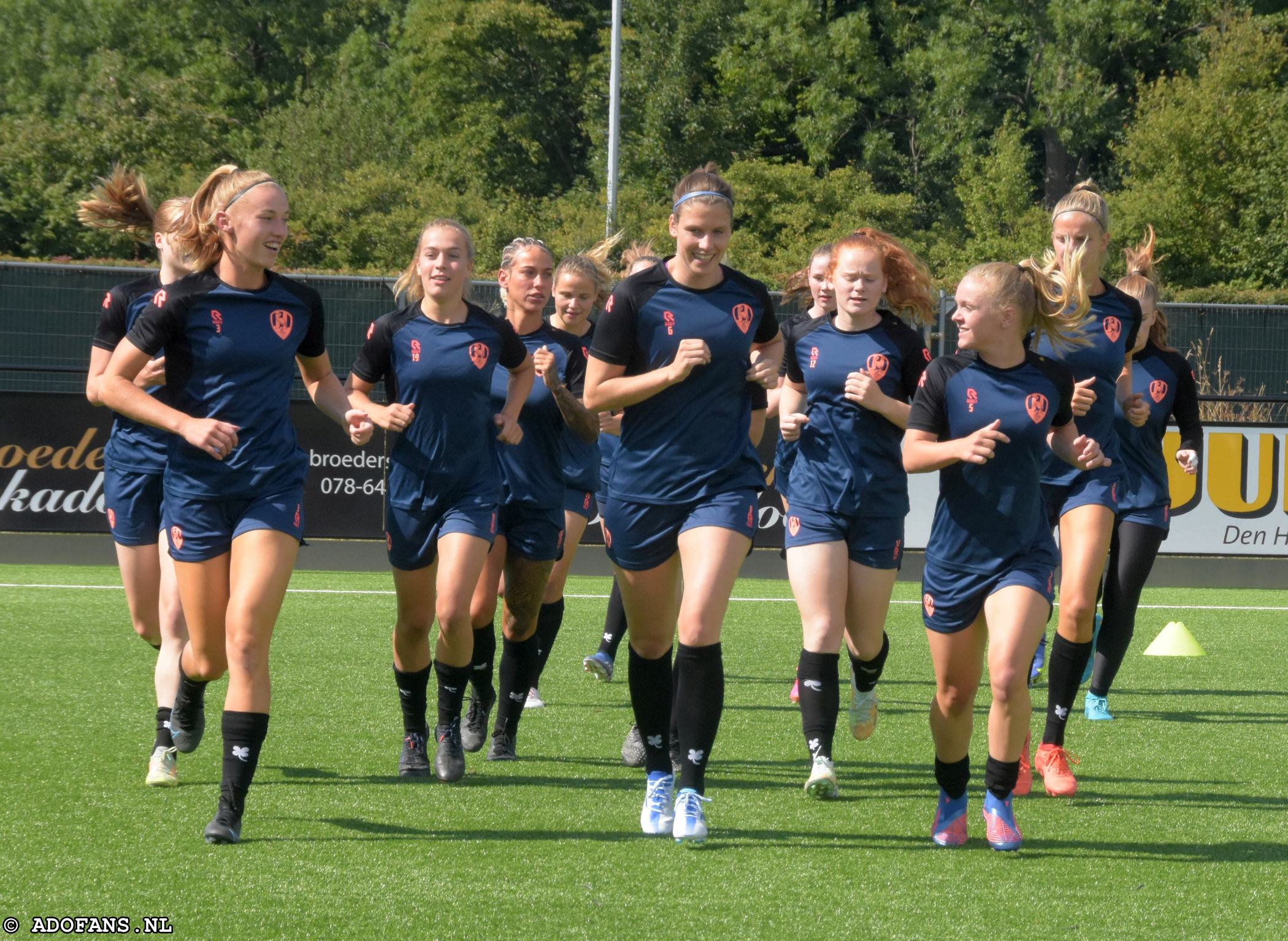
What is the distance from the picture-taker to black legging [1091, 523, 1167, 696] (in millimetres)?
7191

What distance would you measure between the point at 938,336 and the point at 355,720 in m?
11.4

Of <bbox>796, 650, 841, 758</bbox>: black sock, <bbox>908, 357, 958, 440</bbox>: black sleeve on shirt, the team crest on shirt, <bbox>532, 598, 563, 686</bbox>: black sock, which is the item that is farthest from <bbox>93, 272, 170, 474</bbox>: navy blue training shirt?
<bbox>908, 357, 958, 440</bbox>: black sleeve on shirt

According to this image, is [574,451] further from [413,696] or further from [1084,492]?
[1084,492]

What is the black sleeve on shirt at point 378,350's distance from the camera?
592 centimetres

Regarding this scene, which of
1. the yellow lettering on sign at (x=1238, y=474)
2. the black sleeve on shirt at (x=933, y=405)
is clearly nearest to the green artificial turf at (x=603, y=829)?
the black sleeve on shirt at (x=933, y=405)

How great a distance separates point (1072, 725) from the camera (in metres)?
7.71

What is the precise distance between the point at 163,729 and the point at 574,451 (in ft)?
7.74

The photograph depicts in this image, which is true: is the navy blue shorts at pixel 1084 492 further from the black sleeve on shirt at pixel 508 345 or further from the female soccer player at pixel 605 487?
the black sleeve on shirt at pixel 508 345

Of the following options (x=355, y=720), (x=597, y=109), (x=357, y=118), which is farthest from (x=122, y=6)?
(x=355, y=720)

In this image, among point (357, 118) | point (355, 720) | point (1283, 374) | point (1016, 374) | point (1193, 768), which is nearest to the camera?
point (1016, 374)

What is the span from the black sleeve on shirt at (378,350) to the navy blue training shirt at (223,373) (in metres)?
0.80

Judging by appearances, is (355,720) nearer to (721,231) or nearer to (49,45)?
(721,231)

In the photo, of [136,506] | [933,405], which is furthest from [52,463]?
[933,405]

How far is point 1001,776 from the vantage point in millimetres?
4977
